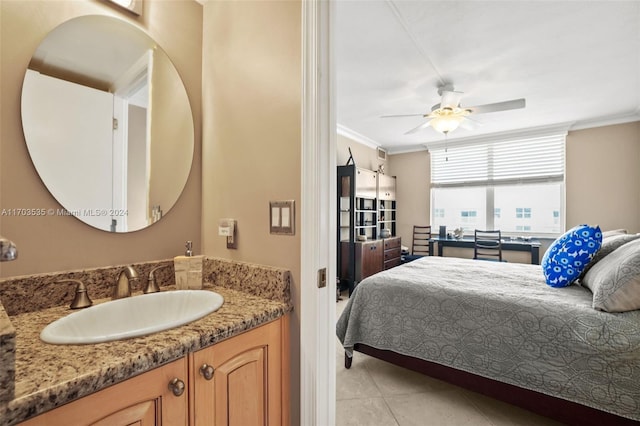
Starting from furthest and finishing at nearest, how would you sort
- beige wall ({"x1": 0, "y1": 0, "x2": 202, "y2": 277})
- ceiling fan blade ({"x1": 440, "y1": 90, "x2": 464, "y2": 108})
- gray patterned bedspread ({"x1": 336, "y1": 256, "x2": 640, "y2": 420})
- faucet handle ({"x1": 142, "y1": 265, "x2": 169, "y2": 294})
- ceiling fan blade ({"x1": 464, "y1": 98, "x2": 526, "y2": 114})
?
1. ceiling fan blade ({"x1": 440, "y1": 90, "x2": 464, "y2": 108})
2. ceiling fan blade ({"x1": 464, "y1": 98, "x2": 526, "y2": 114})
3. gray patterned bedspread ({"x1": 336, "y1": 256, "x2": 640, "y2": 420})
4. faucet handle ({"x1": 142, "y1": 265, "x2": 169, "y2": 294})
5. beige wall ({"x1": 0, "y1": 0, "x2": 202, "y2": 277})

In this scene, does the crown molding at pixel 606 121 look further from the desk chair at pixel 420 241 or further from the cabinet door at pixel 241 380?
the cabinet door at pixel 241 380

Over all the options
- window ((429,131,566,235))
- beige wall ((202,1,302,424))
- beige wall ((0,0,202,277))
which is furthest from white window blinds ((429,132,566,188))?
beige wall ((0,0,202,277))

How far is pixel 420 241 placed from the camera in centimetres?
571

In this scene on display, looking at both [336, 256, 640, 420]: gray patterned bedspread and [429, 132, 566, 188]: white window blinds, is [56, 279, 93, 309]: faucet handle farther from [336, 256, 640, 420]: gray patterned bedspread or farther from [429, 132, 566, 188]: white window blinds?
[429, 132, 566, 188]: white window blinds

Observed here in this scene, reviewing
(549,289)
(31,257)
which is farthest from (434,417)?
(31,257)

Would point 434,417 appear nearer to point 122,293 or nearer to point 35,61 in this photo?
point 122,293

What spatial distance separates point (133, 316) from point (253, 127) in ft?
2.75

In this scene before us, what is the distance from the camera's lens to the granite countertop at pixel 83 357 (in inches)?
20.8

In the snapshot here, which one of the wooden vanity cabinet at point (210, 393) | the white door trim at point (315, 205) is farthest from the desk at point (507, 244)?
the wooden vanity cabinet at point (210, 393)

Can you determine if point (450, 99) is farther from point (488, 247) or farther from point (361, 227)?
point (488, 247)

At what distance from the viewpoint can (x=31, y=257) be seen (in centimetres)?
97

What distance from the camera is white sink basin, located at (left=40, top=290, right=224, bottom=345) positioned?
30.3 inches

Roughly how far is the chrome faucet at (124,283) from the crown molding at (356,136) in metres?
3.94

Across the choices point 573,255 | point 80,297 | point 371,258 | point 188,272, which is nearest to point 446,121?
point 573,255
